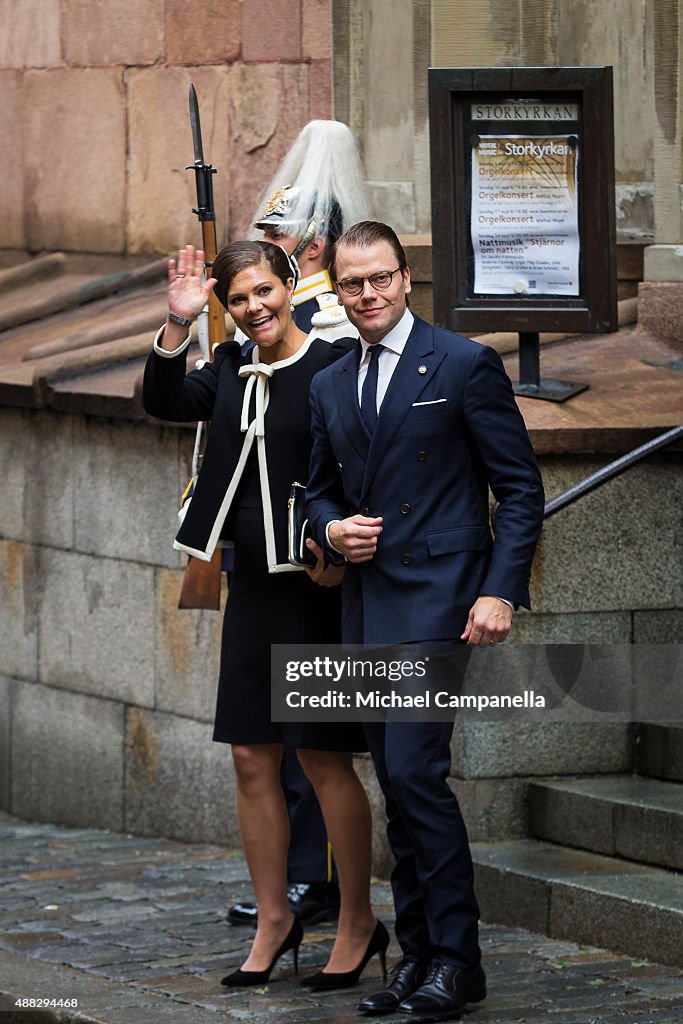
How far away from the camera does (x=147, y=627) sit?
8758mm

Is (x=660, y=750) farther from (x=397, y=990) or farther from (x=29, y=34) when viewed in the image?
(x=29, y=34)

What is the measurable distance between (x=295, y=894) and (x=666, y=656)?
4.92ft

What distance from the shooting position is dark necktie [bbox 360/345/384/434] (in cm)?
574

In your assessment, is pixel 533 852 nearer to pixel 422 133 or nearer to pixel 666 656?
pixel 666 656

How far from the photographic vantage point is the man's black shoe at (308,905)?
698 centimetres

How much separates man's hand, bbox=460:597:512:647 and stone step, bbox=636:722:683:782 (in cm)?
186

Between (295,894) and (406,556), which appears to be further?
(295,894)

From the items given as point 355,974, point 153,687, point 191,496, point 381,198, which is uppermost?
point 381,198

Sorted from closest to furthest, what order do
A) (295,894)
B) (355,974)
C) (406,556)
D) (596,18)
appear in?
(406,556), (355,974), (295,894), (596,18)

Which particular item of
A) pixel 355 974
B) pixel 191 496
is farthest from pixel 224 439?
pixel 355 974

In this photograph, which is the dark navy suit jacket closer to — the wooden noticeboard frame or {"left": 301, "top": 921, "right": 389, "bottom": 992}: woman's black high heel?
{"left": 301, "top": 921, "right": 389, "bottom": 992}: woman's black high heel

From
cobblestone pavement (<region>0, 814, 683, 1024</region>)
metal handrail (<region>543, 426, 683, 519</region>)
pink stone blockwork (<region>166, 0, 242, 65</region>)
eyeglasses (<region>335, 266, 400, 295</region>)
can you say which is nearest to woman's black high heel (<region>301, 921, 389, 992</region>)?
cobblestone pavement (<region>0, 814, 683, 1024</region>)

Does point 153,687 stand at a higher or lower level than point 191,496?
lower

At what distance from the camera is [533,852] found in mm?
7117
